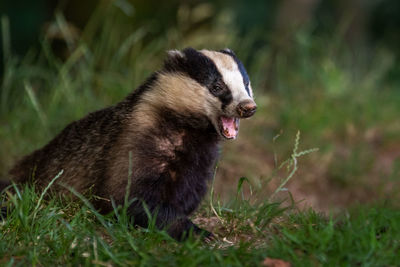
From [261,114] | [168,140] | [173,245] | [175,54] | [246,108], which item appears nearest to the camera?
[173,245]

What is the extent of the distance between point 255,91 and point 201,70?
3.09 m

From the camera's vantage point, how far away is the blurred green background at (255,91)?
543cm

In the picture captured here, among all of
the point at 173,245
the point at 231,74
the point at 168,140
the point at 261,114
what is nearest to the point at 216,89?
the point at 231,74

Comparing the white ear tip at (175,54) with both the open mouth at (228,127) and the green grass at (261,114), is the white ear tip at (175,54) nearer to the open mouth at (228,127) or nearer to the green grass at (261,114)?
the open mouth at (228,127)

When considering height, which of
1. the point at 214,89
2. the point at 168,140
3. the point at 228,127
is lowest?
the point at 168,140

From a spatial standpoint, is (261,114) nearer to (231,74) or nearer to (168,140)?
(231,74)

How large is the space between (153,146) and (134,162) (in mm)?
152

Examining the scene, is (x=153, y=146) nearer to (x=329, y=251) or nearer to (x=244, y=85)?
(x=244, y=85)

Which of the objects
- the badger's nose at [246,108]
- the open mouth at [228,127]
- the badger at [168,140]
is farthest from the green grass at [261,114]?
the badger's nose at [246,108]

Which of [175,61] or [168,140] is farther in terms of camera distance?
[175,61]

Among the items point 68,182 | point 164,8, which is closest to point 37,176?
point 68,182

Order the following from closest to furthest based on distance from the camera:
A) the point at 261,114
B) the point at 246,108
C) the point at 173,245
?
the point at 173,245 < the point at 246,108 < the point at 261,114

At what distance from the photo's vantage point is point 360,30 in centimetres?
1099

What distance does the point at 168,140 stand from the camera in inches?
132
